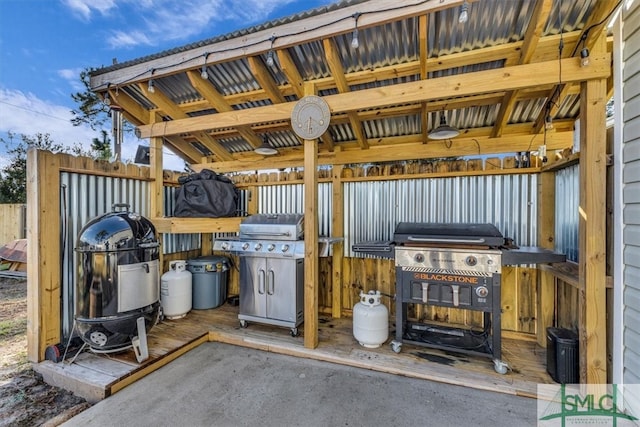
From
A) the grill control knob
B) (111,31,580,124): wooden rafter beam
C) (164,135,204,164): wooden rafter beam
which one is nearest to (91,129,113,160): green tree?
(164,135,204,164): wooden rafter beam

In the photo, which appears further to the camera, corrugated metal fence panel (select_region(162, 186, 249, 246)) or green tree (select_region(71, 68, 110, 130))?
green tree (select_region(71, 68, 110, 130))

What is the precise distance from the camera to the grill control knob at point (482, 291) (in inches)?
99.1

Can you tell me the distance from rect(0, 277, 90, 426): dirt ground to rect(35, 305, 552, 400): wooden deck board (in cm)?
13

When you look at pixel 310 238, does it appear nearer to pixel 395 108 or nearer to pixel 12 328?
pixel 395 108

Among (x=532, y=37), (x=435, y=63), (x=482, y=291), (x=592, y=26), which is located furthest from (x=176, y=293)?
(x=592, y=26)

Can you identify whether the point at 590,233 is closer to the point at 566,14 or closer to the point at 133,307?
the point at 566,14

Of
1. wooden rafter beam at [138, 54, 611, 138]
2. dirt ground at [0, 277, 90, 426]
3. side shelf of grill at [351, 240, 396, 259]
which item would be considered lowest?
dirt ground at [0, 277, 90, 426]

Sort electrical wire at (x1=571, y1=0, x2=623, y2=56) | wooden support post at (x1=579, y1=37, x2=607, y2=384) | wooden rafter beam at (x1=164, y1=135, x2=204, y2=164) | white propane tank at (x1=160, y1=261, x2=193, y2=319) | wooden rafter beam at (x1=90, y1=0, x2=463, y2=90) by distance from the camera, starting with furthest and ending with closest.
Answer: wooden rafter beam at (x1=164, y1=135, x2=204, y2=164), white propane tank at (x1=160, y1=261, x2=193, y2=319), wooden rafter beam at (x1=90, y1=0, x2=463, y2=90), wooden support post at (x1=579, y1=37, x2=607, y2=384), electrical wire at (x1=571, y1=0, x2=623, y2=56)

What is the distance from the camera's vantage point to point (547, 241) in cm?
302

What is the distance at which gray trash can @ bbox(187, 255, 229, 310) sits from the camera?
414 cm

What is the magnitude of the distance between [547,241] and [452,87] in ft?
6.82

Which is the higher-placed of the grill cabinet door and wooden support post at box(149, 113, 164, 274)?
wooden support post at box(149, 113, 164, 274)

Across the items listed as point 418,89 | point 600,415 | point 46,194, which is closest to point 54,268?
point 46,194

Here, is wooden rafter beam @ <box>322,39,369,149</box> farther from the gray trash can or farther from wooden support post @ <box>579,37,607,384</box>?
the gray trash can
